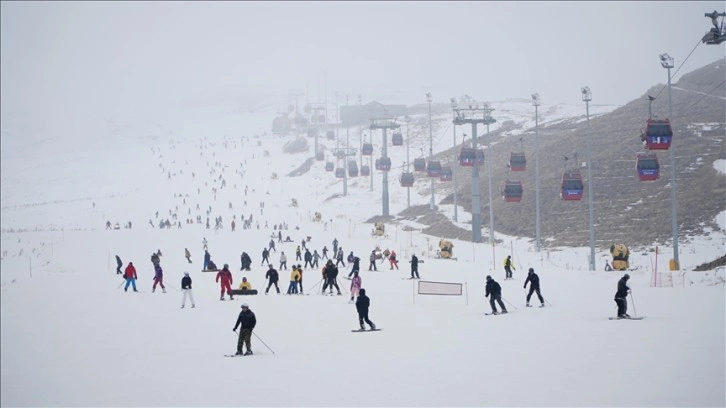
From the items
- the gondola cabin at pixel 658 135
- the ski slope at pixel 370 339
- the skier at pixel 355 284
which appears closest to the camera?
the ski slope at pixel 370 339

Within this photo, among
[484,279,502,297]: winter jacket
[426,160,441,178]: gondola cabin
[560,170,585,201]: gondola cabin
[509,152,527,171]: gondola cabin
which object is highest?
[426,160,441,178]: gondola cabin

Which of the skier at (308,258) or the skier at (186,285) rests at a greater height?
the skier at (308,258)

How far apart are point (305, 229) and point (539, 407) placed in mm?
56920

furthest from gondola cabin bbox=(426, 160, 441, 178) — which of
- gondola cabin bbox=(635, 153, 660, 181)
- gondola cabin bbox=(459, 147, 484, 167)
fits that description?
gondola cabin bbox=(635, 153, 660, 181)

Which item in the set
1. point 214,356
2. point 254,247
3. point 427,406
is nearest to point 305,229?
point 254,247

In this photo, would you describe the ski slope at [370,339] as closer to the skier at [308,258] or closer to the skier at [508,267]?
the skier at [508,267]

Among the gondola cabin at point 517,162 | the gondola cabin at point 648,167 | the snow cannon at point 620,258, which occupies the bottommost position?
the snow cannon at point 620,258

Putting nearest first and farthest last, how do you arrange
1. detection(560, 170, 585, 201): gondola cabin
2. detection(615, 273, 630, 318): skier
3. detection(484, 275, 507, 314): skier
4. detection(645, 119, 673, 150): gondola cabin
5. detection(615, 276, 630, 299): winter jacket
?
detection(615, 276, 630, 299): winter jacket → detection(615, 273, 630, 318): skier → detection(484, 275, 507, 314): skier → detection(645, 119, 673, 150): gondola cabin → detection(560, 170, 585, 201): gondola cabin

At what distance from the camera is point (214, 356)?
19.4 m

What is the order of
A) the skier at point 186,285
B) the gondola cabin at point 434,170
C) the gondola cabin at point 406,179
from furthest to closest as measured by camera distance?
1. the gondola cabin at point 406,179
2. the gondola cabin at point 434,170
3. the skier at point 186,285

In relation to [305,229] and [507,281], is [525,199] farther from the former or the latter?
[507,281]

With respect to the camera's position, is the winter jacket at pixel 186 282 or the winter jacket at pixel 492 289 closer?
the winter jacket at pixel 492 289

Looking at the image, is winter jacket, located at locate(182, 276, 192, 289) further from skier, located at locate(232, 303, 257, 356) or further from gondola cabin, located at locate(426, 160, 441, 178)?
gondola cabin, located at locate(426, 160, 441, 178)

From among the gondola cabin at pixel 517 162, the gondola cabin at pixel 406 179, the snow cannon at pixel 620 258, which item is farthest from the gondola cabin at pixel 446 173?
the snow cannon at pixel 620 258
